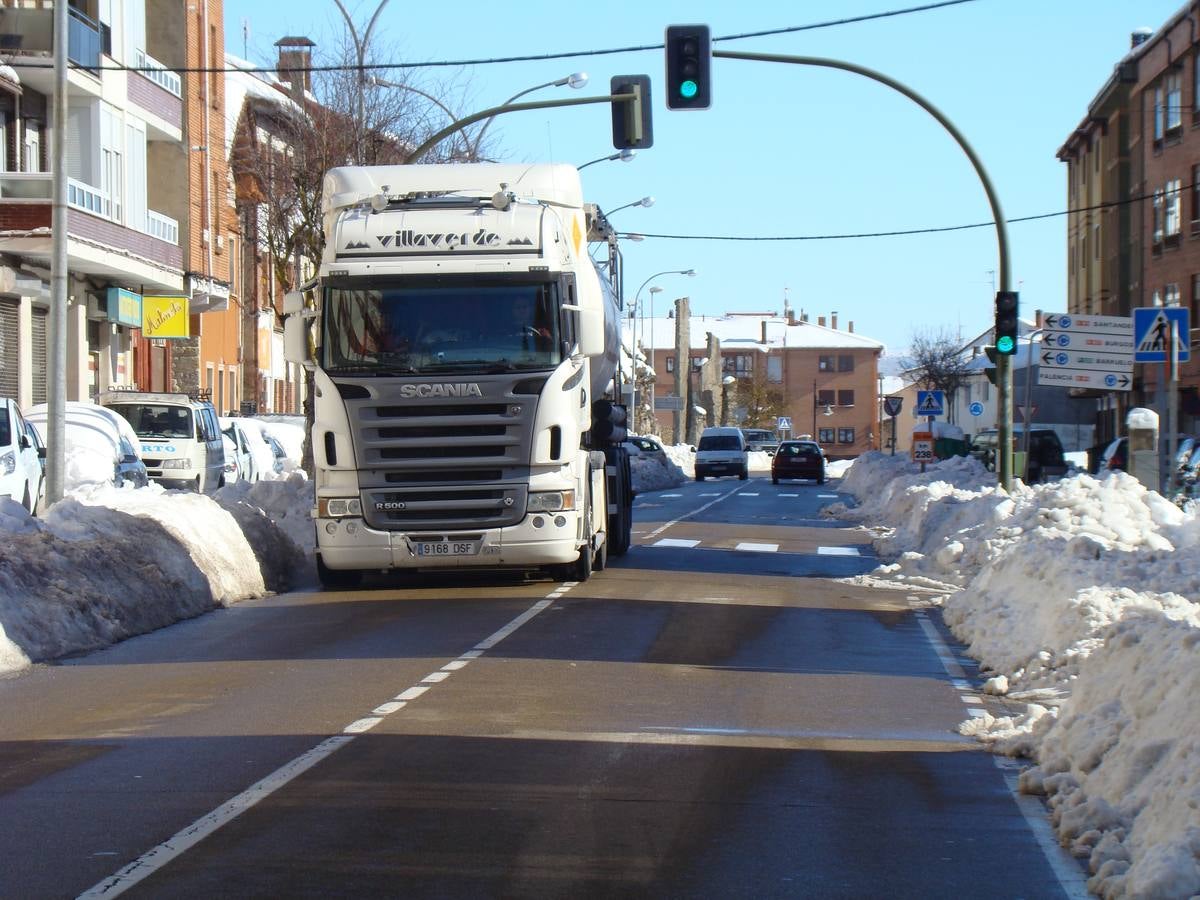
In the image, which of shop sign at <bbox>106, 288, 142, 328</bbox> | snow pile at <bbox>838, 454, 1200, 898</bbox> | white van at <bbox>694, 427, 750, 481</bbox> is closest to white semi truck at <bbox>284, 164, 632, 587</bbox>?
snow pile at <bbox>838, 454, 1200, 898</bbox>

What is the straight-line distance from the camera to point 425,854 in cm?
690

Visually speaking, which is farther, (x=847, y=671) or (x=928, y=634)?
(x=928, y=634)

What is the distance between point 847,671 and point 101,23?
1159 inches

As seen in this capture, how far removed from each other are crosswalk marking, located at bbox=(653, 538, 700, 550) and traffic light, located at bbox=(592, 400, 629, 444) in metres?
5.17

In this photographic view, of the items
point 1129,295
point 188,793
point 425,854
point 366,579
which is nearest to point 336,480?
point 366,579

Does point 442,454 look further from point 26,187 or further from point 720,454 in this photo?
point 720,454

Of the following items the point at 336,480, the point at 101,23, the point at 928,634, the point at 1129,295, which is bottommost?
the point at 928,634

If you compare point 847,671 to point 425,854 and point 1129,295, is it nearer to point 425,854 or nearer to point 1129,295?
point 425,854

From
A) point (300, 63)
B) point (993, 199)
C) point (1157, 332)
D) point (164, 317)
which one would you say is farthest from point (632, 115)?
point (300, 63)

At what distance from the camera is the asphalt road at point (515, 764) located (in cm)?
673

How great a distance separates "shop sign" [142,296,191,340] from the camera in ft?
134

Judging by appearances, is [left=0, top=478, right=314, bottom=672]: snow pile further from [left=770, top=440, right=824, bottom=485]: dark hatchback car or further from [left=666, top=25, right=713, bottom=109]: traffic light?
[left=770, top=440, right=824, bottom=485]: dark hatchback car

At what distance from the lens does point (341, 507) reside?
17.7m

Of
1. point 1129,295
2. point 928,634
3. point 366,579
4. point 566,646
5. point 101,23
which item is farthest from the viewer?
point 1129,295
